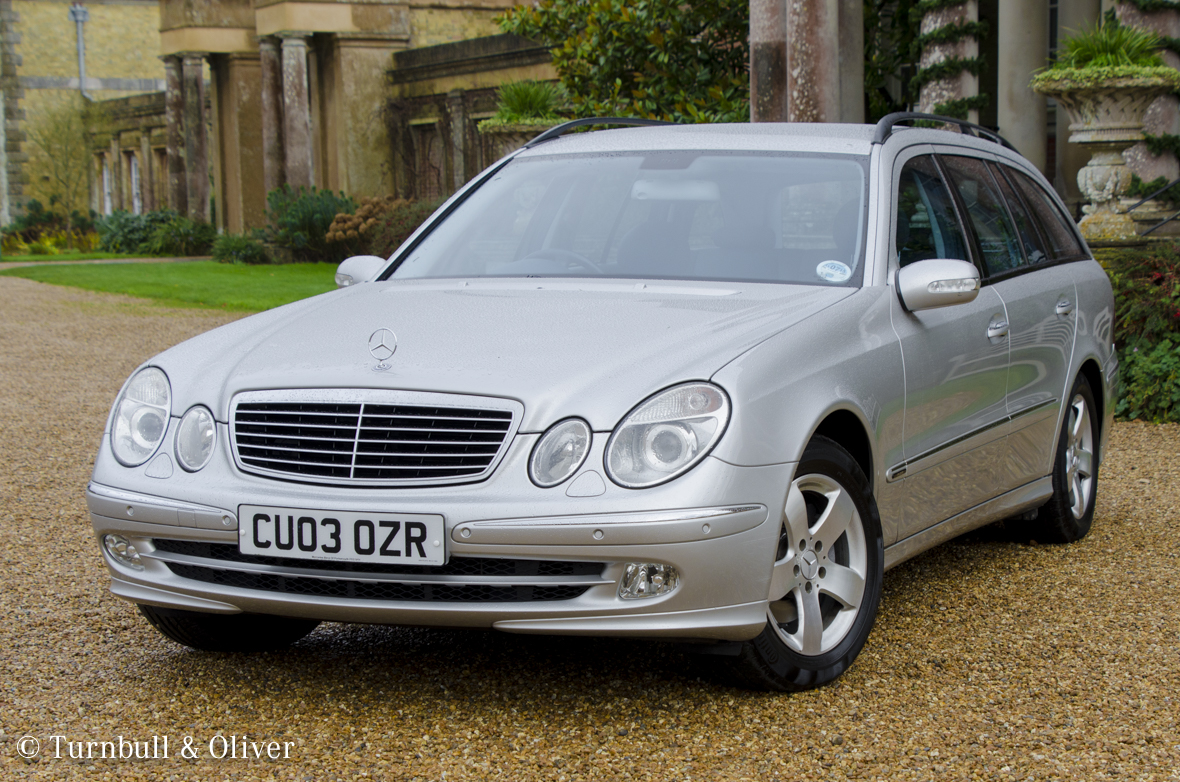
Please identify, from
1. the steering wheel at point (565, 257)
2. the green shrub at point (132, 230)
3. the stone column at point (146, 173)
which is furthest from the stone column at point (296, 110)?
the steering wheel at point (565, 257)

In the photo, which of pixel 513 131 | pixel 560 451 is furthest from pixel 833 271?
pixel 513 131

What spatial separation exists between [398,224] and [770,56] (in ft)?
38.8

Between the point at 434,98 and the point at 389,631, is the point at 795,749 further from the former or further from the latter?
the point at 434,98

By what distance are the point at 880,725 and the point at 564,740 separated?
2.68 ft

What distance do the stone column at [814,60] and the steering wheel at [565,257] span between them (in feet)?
23.7

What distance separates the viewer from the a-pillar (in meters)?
34.8

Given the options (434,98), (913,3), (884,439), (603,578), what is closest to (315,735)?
(603,578)

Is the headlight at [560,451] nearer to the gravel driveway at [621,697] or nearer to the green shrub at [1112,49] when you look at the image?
the gravel driveway at [621,697]

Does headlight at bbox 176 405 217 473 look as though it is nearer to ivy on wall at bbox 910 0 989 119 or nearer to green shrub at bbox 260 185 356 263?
ivy on wall at bbox 910 0 989 119

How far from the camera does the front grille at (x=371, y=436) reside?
3.40m

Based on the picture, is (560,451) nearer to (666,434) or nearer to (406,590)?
(666,434)

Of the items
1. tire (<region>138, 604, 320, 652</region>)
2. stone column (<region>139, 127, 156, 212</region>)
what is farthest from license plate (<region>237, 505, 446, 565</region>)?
stone column (<region>139, 127, 156, 212</region>)

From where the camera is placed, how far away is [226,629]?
4.12 meters

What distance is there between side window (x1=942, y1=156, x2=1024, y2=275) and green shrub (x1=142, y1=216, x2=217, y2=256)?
31.0 m
